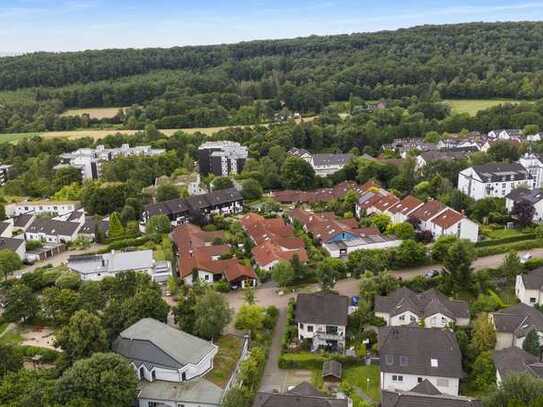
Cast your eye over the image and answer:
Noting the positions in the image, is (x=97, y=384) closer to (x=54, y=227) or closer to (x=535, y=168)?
(x=54, y=227)

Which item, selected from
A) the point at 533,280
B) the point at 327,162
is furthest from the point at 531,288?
the point at 327,162

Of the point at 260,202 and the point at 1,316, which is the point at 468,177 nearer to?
the point at 260,202

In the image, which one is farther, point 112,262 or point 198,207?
point 198,207

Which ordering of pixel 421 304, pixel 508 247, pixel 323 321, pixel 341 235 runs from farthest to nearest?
1. pixel 341 235
2. pixel 508 247
3. pixel 421 304
4. pixel 323 321

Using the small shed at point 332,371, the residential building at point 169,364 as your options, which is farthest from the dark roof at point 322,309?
the residential building at point 169,364

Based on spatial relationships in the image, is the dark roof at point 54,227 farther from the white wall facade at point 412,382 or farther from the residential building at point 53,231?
the white wall facade at point 412,382

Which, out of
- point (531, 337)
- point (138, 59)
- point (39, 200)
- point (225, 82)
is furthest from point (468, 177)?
point (138, 59)
